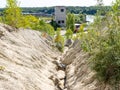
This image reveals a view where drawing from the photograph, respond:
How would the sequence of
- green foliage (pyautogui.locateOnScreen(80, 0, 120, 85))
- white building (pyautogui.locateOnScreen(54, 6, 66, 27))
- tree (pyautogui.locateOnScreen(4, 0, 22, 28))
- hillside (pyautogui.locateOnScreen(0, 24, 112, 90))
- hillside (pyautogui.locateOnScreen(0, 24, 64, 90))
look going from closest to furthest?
green foliage (pyautogui.locateOnScreen(80, 0, 120, 85)) < hillside (pyautogui.locateOnScreen(0, 24, 64, 90)) < hillside (pyautogui.locateOnScreen(0, 24, 112, 90)) < tree (pyautogui.locateOnScreen(4, 0, 22, 28)) < white building (pyautogui.locateOnScreen(54, 6, 66, 27))

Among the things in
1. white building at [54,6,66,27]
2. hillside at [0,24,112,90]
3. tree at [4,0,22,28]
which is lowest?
white building at [54,6,66,27]

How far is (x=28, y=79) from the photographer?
22.4m

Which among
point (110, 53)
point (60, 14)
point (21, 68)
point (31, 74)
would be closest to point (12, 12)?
point (21, 68)

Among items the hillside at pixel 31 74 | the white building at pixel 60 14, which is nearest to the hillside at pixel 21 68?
the hillside at pixel 31 74

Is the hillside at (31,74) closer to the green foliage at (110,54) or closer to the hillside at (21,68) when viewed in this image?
the hillside at (21,68)

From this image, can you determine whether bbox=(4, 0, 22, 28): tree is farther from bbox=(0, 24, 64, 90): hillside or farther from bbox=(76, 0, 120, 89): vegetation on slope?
bbox=(76, 0, 120, 89): vegetation on slope

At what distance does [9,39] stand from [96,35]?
13173 mm

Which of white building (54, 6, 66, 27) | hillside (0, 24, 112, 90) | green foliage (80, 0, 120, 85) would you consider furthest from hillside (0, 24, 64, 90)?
white building (54, 6, 66, 27)

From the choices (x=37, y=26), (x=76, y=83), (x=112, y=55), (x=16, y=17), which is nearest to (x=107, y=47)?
(x=112, y=55)

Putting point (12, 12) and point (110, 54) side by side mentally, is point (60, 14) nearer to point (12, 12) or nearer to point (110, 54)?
point (12, 12)

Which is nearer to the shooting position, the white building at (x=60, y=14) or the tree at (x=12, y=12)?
the tree at (x=12, y=12)

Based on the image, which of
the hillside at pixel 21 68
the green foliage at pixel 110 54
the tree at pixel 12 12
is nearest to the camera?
the green foliage at pixel 110 54

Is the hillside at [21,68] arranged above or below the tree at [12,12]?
below

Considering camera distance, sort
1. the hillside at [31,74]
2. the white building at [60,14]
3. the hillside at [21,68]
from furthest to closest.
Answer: the white building at [60,14], the hillside at [31,74], the hillside at [21,68]
